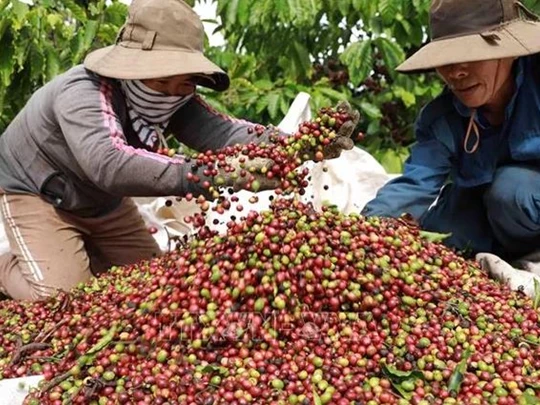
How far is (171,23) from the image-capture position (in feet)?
8.50

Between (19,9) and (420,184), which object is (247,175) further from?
(19,9)

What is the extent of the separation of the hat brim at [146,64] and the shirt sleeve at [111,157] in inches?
4.3

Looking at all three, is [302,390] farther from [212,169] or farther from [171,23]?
→ [171,23]

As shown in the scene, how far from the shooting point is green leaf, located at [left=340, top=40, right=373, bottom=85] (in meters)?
4.66

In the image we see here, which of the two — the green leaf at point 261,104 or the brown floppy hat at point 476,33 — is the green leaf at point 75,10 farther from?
the brown floppy hat at point 476,33

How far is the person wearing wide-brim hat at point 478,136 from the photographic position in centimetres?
249

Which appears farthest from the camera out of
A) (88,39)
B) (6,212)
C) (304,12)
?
(304,12)

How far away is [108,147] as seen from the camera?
238cm

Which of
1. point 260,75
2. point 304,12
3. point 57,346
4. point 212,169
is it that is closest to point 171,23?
point 212,169

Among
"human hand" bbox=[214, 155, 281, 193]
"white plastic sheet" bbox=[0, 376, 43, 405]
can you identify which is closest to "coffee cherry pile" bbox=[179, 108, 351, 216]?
"human hand" bbox=[214, 155, 281, 193]

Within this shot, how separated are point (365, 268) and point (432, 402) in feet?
1.32

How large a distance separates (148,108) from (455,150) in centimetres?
115

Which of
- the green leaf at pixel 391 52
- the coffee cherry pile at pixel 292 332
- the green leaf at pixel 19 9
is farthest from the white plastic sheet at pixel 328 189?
the coffee cherry pile at pixel 292 332

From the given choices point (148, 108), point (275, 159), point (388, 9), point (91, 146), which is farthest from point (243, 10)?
point (275, 159)
